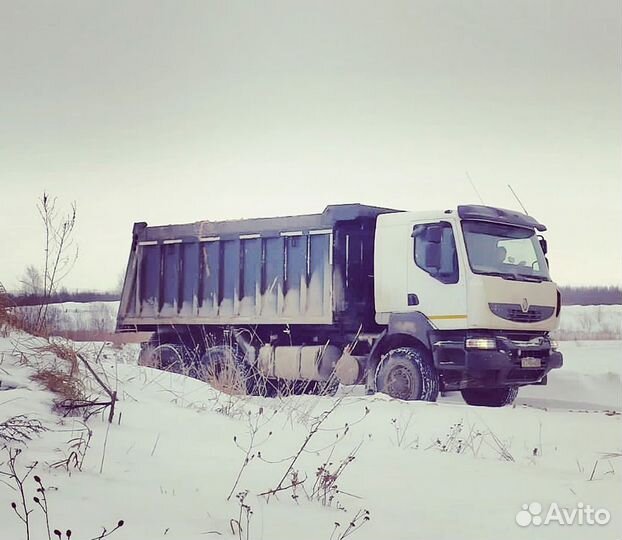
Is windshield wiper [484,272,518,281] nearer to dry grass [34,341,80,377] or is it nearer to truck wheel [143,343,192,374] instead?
truck wheel [143,343,192,374]

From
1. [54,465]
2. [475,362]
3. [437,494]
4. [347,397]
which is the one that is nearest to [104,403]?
[54,465]

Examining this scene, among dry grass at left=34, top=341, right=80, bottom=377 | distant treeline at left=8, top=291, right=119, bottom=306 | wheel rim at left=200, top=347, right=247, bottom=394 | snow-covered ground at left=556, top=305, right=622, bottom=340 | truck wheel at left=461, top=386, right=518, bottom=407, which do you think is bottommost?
truck wheel at left=461, top=386, right=518, bottom=407

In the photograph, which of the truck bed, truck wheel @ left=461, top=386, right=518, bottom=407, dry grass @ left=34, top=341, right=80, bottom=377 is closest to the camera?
dry grass @ left=34, top=341, right=80, bottom=377

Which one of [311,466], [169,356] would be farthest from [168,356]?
[311,466]

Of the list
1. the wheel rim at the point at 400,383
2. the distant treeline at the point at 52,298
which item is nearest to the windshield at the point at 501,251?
the wheel rim at the point at 400,383

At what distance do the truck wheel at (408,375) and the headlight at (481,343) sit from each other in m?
0.41

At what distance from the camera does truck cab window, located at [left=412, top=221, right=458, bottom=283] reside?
6.37 metres

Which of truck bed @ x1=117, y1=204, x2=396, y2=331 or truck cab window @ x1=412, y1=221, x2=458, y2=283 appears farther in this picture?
truck bed @ x1=117, y1=204, x2=396, y2=331

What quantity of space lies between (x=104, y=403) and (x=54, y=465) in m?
0.69

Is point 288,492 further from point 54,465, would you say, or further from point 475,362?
point 475,362

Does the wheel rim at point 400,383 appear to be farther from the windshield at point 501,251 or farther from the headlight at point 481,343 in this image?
the windshield at point 501,251

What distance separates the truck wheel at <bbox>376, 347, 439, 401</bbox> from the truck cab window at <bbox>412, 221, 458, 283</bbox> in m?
0.65

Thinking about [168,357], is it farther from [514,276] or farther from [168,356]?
[514,276]

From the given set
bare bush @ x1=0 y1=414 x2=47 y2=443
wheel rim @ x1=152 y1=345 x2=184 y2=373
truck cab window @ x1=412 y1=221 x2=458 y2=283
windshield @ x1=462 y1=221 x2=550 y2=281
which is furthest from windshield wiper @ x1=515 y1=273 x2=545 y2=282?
bare bush @ x1=0 y1=414 x2=47 y2=443
